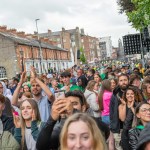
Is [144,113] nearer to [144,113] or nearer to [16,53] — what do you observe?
[144,113]

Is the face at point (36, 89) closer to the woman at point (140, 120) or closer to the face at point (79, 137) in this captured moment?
the woman at point (140, 120)

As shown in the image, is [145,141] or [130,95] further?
[130,95]

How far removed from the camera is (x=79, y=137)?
119 inches

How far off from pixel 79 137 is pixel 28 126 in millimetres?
1819

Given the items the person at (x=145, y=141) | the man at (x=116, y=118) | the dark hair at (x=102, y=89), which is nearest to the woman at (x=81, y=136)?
the person at (x=145, y=141)

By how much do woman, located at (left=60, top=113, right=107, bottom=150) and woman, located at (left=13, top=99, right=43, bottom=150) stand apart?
1433mm

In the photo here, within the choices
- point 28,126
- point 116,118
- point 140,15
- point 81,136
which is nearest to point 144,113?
point 116,118

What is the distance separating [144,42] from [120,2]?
1316cm

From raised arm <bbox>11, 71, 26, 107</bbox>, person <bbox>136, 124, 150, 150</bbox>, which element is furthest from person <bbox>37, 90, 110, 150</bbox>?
raised arm <bbox>11, 71, 26, 107</bbox>

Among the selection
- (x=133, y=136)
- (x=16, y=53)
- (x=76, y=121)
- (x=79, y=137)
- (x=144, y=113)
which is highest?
(x=16, y=53)

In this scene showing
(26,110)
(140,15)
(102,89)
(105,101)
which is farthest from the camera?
(140,15)

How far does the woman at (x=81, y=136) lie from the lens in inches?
119

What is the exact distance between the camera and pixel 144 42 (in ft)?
64.4

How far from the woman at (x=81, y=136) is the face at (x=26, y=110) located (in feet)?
5.44
